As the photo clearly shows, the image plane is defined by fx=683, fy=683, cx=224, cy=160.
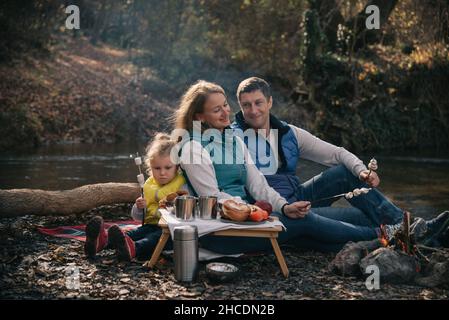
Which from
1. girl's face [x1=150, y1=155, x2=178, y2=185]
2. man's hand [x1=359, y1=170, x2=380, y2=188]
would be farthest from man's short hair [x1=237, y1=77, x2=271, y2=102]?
man's hand [x1=359, y1=170, x2=380, y2=188]

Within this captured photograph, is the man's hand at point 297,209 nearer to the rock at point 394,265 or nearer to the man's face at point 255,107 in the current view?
the rock at point 394,265

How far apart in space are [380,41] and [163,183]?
13.4 meters

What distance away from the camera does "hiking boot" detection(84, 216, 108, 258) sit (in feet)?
17.5

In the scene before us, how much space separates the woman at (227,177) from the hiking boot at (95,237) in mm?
794

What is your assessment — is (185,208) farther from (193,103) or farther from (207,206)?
(193,103)

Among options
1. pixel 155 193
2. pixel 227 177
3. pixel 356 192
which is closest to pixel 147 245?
pixel 155 193

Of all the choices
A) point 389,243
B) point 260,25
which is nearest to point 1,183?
point 389,243

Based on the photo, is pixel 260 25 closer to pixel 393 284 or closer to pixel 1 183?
pixel 1 183

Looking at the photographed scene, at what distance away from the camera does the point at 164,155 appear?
Answer: 5.64m

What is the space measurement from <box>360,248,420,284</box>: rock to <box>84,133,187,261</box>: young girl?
1.67m

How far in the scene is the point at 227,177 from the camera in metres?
5.56

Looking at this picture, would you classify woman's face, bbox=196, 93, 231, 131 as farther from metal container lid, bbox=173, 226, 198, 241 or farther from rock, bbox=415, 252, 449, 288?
rock, bbox=415, 252, 449, 288

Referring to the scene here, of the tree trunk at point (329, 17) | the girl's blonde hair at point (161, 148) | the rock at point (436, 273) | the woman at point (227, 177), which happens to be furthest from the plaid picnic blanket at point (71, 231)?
the tree trunk at point (329, 17)

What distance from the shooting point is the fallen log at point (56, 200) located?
690 centimetres
